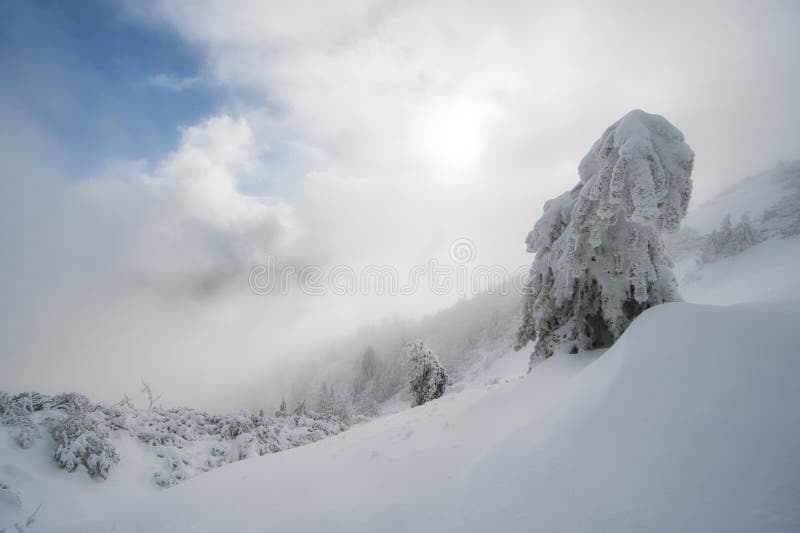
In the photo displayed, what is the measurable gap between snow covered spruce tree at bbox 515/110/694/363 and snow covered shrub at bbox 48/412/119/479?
1741 centimetres

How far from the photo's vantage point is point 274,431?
20.4 m

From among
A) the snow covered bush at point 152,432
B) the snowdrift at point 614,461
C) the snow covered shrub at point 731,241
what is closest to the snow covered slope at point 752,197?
the snow covered shrub at point 731,241

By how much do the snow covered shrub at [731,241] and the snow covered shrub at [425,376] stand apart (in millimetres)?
35456

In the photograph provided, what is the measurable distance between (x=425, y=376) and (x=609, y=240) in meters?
21.6

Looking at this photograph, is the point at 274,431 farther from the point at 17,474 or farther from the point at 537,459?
the point at 537,459

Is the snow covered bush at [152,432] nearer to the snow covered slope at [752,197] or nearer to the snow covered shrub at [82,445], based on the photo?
the snow covered shrub at [82,445]

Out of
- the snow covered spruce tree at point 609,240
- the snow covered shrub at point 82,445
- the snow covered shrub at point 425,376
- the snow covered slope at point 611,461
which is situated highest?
the snow covered spruce tree at point 609,240

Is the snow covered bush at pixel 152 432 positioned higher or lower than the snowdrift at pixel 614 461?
lower

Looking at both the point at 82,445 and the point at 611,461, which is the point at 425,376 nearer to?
the point at 82,445

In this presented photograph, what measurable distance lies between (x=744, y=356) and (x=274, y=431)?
2204cm

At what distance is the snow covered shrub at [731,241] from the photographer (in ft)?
119

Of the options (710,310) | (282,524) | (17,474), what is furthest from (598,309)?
(17,474)

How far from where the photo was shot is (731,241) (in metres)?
37.0

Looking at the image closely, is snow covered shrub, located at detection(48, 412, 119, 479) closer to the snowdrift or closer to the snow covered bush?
the snow covered bush
